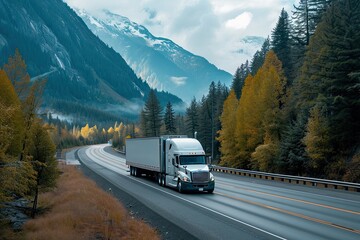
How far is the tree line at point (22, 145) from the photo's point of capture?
1192 cm

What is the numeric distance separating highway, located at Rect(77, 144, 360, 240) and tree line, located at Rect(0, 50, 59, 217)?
6092 mm

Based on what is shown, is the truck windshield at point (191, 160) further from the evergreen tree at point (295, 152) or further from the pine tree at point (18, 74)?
the pine tree at point (18, 74)

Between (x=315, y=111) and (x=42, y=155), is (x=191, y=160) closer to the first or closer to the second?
(x=42, y=155)

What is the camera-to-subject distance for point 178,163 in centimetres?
2905

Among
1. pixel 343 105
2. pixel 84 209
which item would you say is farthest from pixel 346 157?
pixel 84 209

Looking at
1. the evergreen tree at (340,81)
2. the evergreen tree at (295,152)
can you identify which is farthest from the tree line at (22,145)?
the evergreen tree at (295,152)

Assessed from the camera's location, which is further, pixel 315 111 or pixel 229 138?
pixel 229 138

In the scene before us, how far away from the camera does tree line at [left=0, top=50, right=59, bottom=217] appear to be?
11922 millimetres

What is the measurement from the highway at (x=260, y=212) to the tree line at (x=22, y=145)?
6.09m

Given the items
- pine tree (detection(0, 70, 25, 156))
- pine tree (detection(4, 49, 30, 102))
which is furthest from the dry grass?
pine tree (detection(4, 49, 30, 102))

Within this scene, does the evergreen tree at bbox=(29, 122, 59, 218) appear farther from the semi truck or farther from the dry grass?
the semi truck

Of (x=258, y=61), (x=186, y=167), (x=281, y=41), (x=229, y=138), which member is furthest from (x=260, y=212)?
Answer: (x=258, y=61)

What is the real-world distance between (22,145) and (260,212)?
17459mm

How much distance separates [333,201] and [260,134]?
90.3 ft
